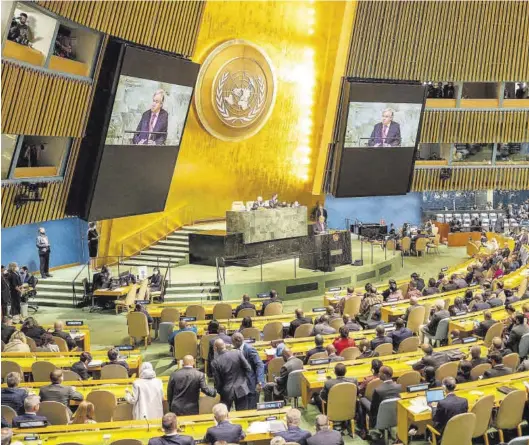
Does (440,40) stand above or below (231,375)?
above

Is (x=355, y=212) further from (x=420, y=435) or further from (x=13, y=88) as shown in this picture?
(x=420, y=435)

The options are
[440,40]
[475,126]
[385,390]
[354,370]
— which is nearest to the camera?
[385,390]

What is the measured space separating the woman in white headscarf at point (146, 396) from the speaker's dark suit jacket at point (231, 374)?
91 cm

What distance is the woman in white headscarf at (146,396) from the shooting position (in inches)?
324

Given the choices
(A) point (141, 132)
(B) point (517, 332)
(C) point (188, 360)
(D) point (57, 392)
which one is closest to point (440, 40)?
(A) point (141, 132)

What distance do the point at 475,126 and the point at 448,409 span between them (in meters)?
19.6

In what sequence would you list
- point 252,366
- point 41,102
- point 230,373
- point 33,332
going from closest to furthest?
1. point 230,373
2. point 252,366
3. point 33,332
4. point 41,102

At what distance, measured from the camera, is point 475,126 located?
25891 millimetres

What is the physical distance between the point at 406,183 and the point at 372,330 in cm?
1305

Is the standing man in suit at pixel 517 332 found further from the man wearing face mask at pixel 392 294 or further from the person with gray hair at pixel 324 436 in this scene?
the person with gray hair at pixel 324 436

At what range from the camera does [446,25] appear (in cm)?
2327

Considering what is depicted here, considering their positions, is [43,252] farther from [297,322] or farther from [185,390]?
[185,390]

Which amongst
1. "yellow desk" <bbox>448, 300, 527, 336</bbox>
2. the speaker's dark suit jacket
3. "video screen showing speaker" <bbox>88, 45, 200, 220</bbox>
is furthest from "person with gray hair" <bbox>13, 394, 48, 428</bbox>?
"video screen showing speaker" <bbox>88, 45, 200, 220</bbox>

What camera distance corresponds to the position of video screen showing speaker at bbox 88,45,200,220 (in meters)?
16.5
